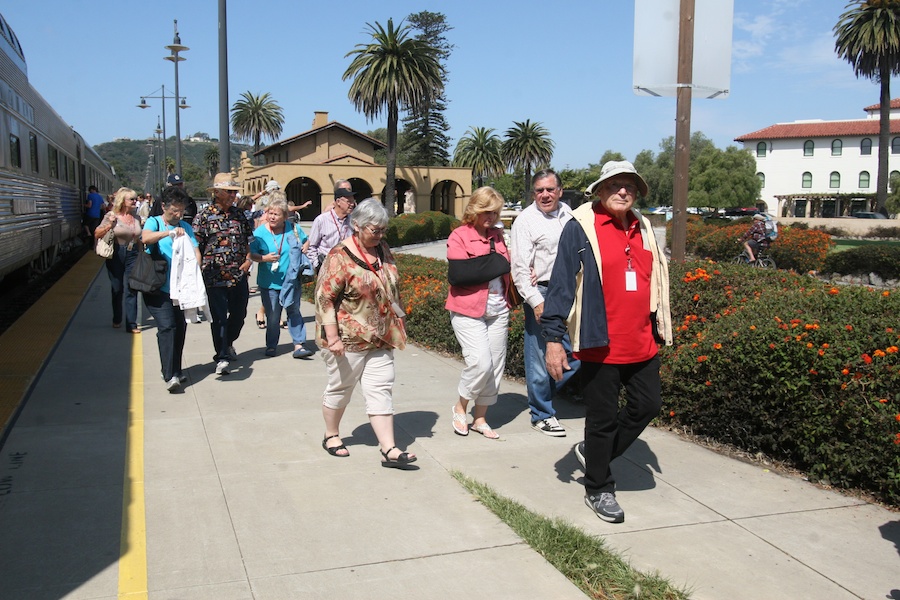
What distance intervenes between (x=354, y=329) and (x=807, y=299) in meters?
3.07

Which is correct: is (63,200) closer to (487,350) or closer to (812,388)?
(487,350)

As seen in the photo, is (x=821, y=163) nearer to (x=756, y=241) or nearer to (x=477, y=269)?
(x=756, y=241)

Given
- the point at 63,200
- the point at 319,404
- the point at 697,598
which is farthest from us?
the point at 63,200

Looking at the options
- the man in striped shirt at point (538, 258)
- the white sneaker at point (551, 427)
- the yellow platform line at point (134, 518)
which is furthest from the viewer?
the white sneaker at point (551, 427)

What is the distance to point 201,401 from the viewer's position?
6695mm

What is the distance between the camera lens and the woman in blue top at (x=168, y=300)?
22.6ft

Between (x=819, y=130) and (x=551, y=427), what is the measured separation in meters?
97.4

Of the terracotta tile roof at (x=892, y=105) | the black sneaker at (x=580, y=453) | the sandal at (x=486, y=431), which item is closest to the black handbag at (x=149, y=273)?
the sandal at (x=486, y=431)

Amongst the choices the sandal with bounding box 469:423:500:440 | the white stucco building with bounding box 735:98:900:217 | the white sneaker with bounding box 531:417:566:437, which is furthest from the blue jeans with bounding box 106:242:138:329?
the white stucco building with bounding box 735:98:900:217

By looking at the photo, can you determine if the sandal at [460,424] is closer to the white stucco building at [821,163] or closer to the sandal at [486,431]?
the sandal at [486,431]

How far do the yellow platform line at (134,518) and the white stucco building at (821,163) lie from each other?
91649mm

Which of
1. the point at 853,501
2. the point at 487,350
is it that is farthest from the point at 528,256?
the point at 853,501

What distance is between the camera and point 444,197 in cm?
6197

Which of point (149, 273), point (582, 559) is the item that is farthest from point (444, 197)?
point (582, 559)
